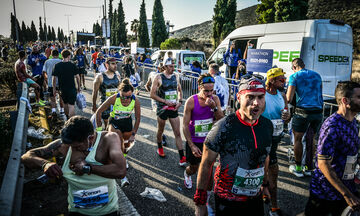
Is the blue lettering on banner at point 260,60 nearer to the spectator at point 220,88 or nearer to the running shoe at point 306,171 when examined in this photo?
the spectator at point 220,88

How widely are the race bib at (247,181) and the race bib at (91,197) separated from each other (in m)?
1.21

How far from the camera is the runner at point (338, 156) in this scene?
87.0 inches

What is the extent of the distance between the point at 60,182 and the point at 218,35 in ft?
114

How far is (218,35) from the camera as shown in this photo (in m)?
35.1

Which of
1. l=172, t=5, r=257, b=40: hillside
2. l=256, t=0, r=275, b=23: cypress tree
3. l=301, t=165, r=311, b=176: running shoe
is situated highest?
l=172, t=5, r=257, b=40: hillside

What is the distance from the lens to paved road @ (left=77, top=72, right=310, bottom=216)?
3445 millimetres

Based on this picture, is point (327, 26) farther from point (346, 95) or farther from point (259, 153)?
point (259, 153)

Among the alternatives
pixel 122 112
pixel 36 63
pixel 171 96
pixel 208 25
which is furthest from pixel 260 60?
pixel 208 25

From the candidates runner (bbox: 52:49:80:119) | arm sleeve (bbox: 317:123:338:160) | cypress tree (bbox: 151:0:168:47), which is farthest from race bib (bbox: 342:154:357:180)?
cypress tree (bbox: 151:0:168:47)

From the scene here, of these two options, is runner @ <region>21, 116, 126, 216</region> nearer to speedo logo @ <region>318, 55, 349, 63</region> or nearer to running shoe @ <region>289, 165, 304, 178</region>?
running shoe @ <region>289, 165, 304, 178</region>

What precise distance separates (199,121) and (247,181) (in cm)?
166

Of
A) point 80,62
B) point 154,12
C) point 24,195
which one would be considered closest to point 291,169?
point 24,195

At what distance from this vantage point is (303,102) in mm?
4391

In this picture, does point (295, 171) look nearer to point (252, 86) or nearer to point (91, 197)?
point (252, 86)
